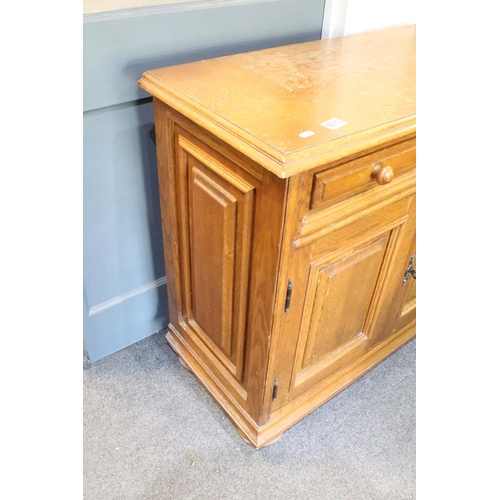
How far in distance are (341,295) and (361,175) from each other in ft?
1.06

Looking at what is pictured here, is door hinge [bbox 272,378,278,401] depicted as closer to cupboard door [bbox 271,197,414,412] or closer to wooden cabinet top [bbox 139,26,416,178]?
cupboard door [bbox 271,197,414,412]

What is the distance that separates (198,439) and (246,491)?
0.60 feet

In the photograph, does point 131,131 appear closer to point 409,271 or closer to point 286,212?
point 286,212

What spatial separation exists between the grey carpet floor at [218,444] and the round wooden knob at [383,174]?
742 mm

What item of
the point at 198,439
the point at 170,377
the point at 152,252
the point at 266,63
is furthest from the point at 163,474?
the point at 266,63

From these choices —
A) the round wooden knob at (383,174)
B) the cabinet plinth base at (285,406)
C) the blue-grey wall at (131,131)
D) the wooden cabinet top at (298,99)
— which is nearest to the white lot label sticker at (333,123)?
the wooden cabinet top at (298,99)

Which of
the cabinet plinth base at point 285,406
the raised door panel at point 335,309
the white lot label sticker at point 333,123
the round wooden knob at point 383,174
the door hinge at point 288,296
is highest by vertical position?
the white lot label sticker at point 333,123

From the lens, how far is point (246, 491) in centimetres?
111

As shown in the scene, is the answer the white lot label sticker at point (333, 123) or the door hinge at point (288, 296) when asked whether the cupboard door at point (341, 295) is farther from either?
the white lot label sticker at point (333, 123)

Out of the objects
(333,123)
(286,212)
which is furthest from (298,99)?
(286,212)

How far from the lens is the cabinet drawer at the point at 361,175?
30.6 inches

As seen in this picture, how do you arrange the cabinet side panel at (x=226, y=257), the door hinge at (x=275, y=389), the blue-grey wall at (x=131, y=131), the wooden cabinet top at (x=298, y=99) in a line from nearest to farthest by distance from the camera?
the wooden cabinet top at (x=298, y=99), the cabinet side panel at (x=226, y=257), the blue-grey wall at (x=131, y=131), the door hinge at (x=275, y=389)

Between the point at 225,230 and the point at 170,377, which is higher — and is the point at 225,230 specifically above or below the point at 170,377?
above
